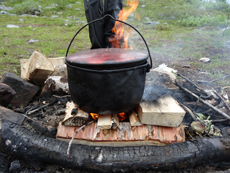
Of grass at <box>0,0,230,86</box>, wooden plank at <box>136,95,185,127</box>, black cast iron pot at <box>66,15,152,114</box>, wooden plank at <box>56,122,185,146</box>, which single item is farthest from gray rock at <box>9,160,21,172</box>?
grass at <box>0,0,230,86</box>

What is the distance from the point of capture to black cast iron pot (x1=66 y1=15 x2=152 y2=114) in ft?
4.95

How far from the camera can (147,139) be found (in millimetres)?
1787

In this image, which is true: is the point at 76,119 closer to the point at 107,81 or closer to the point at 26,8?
the point at 107,81

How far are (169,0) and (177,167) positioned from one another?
14579 mm

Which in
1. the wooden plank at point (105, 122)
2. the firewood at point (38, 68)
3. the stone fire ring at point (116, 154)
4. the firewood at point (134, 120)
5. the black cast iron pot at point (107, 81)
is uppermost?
the black cast iron pot at point (107, 81)

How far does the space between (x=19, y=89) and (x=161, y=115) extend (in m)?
1.95

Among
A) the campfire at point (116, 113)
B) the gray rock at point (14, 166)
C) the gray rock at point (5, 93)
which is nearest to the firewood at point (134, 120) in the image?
the campfire at point (116, 113)

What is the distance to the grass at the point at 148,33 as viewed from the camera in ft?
15.8

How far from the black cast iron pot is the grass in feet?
8.41

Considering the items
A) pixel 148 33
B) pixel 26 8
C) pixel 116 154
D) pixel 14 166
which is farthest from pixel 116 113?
pixel 26 8

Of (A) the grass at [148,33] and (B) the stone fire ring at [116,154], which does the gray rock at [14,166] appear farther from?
(A) the grass at [148,33]

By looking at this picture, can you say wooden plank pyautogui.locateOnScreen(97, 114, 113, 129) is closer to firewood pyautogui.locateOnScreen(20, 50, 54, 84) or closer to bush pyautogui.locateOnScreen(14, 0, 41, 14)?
firewood pyautogui.locateOnScreen(20, 50, 54, 84)

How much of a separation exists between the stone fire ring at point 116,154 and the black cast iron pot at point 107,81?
40cm

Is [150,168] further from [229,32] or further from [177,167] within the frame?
[229,32]
